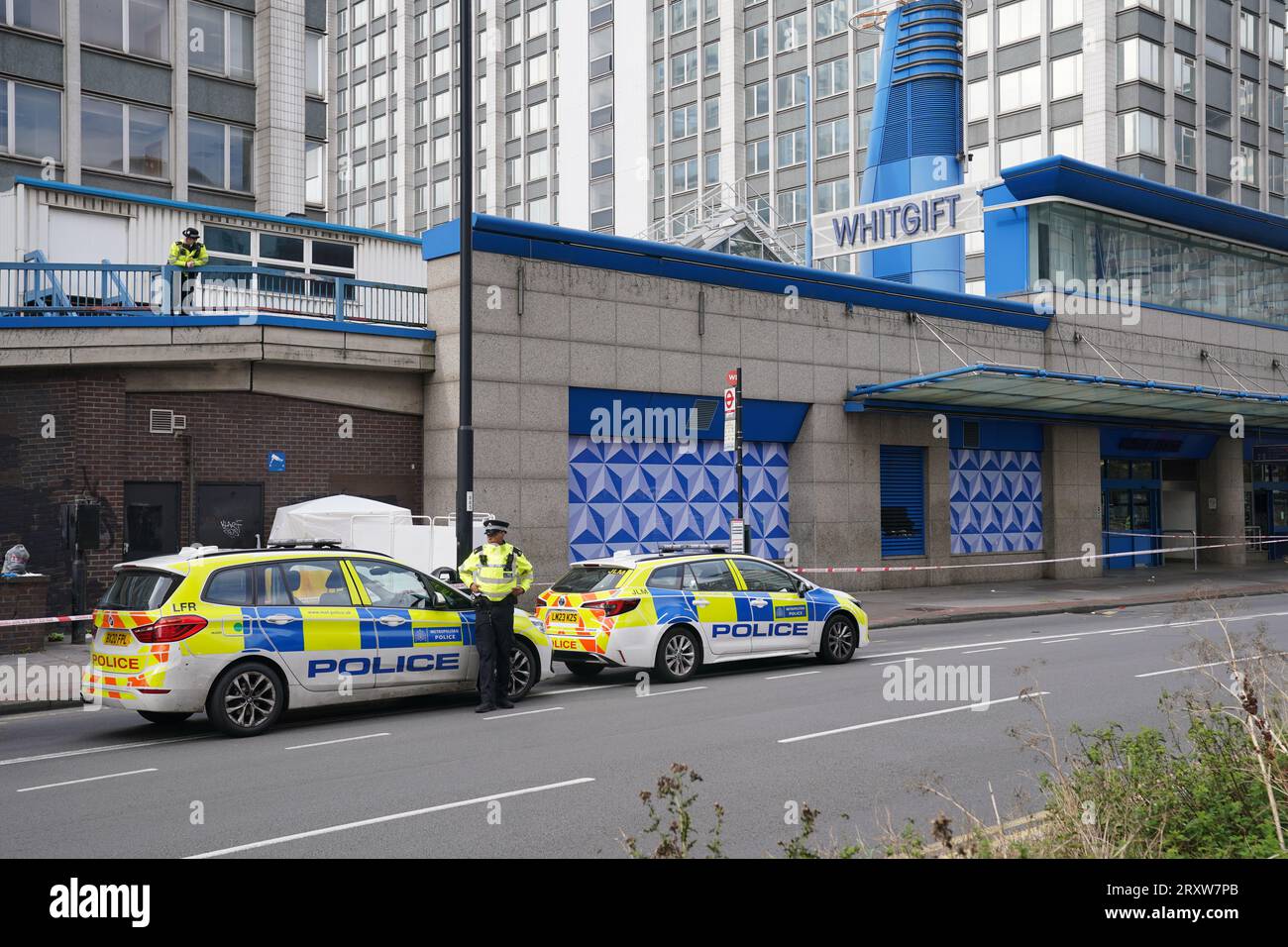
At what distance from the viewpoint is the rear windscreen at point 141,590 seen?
10.6 m

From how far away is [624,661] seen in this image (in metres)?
13.7

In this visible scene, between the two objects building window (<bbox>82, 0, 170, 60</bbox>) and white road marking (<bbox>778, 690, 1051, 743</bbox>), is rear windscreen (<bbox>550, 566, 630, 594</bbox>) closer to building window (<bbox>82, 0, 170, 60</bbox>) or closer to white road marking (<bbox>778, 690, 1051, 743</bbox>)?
white road marking (<bbox>778, 690, 1051, 743</bbox>)

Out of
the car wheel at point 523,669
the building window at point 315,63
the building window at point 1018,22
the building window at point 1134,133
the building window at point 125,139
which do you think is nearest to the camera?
the car wheel at point 523,669

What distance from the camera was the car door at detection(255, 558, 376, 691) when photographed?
10992 mm

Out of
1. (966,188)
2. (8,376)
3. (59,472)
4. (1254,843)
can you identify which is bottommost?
(1254,843)

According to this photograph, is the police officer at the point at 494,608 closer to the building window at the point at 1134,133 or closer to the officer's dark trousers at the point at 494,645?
the officer's dark trousers at the point at 494,645

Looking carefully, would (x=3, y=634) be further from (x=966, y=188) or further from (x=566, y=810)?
(x=966, y=188)

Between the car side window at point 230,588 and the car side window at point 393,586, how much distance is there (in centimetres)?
111

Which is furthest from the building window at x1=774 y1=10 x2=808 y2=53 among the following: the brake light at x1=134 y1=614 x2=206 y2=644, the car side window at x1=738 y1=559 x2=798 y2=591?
the brake light at x1=134 y1=614 x2=206 y2=644

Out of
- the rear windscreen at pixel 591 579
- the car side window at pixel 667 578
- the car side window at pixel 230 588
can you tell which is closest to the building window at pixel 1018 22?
the car side window at pixel 667 578

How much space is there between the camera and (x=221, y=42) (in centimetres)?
3734

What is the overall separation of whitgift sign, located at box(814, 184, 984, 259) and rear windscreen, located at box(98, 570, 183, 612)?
77.8 ft
